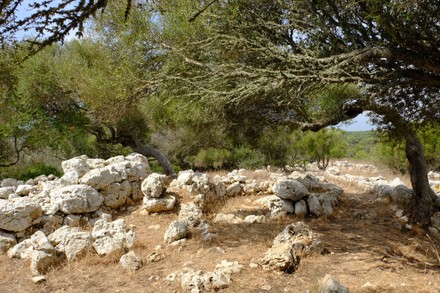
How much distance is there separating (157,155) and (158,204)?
6.98 metres

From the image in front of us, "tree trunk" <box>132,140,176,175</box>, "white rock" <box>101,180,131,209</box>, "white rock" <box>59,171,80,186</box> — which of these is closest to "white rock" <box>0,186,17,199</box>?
"white rock" <box>59,171,80,186</box>

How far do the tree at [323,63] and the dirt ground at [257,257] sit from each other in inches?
67.0

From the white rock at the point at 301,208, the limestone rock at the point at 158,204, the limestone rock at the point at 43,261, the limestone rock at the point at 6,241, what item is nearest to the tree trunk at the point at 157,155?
the limestone rock at the point at 158,204

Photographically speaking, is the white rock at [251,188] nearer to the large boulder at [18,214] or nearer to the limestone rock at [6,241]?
the large boulder at [18,214]

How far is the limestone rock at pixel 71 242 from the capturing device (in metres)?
5.79

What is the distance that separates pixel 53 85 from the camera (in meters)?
13.1

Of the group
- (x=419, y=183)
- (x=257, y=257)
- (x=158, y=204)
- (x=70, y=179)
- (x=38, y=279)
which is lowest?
(x=38, y=279)

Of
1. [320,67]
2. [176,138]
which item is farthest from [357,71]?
[176,138]

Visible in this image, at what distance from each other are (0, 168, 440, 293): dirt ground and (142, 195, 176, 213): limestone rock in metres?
0.17

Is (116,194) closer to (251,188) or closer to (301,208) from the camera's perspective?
(251,188)

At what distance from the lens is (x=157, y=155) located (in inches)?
576

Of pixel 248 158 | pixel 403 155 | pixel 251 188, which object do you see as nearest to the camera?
pixel 251 188

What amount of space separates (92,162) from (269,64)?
5.57 meters

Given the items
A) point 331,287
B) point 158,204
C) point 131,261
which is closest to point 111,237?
point 131,261
